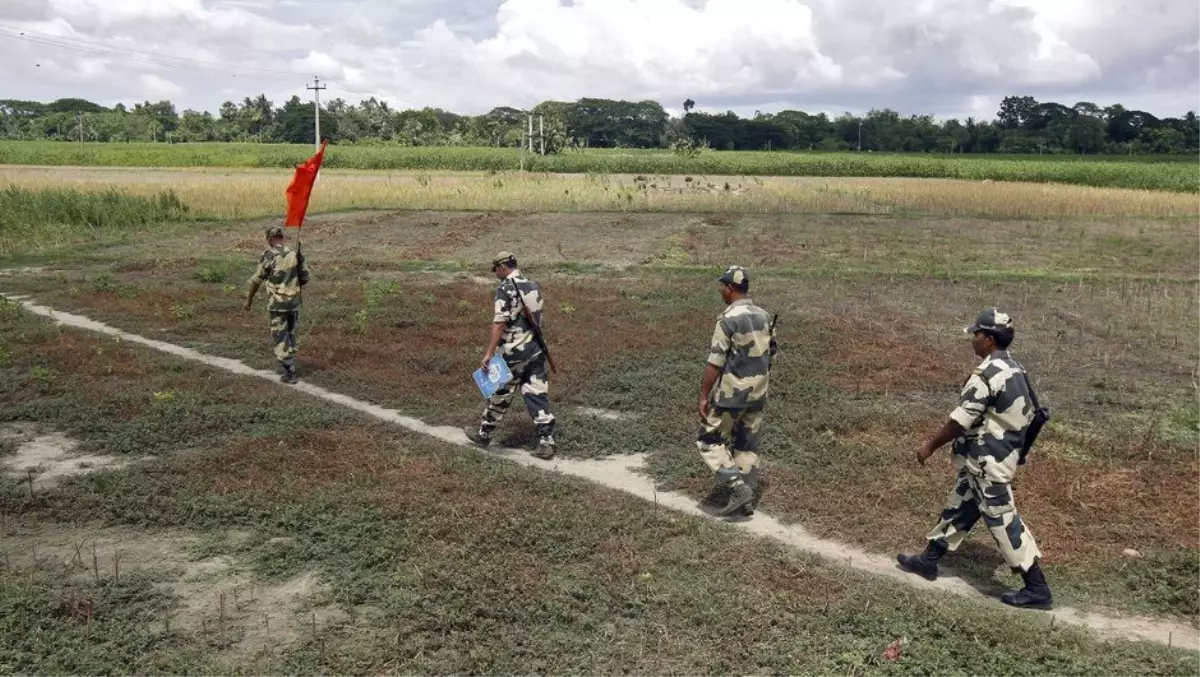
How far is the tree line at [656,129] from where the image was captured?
89.0 meters

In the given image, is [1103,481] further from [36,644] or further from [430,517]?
[36,644]

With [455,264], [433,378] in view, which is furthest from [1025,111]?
[433,378]

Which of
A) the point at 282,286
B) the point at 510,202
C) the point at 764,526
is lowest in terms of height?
the point at 764,526

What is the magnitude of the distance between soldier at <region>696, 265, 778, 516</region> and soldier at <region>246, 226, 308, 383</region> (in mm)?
6268

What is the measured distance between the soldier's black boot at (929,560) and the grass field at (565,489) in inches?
13.5

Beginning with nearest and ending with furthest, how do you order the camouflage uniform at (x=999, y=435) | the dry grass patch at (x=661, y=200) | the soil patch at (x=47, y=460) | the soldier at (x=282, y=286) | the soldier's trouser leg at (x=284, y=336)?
the camouflage uniform at (x=999, y=435), the soil patch at (x=47, y=460), the soldier at (x=282, y=286), the soldier's trouser leg at (x=284, y=336), the dry grass patch at (x=661, y=200)

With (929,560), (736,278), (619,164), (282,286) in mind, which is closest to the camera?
(929,560)

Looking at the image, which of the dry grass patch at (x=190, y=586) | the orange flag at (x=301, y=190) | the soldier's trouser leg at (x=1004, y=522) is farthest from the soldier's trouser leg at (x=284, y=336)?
the soldier's trouser leg at (x=1004, y=522)

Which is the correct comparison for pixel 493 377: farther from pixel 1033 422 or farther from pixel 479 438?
pixel 1033 422

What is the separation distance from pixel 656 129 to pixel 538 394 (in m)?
129

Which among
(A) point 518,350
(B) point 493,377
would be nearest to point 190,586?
(B) point 493,377

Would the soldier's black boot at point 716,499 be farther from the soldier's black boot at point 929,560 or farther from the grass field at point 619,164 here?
the grass field at point 619,164

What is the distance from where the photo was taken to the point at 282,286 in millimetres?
11117

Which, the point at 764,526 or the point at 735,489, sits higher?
the point at 735,489
